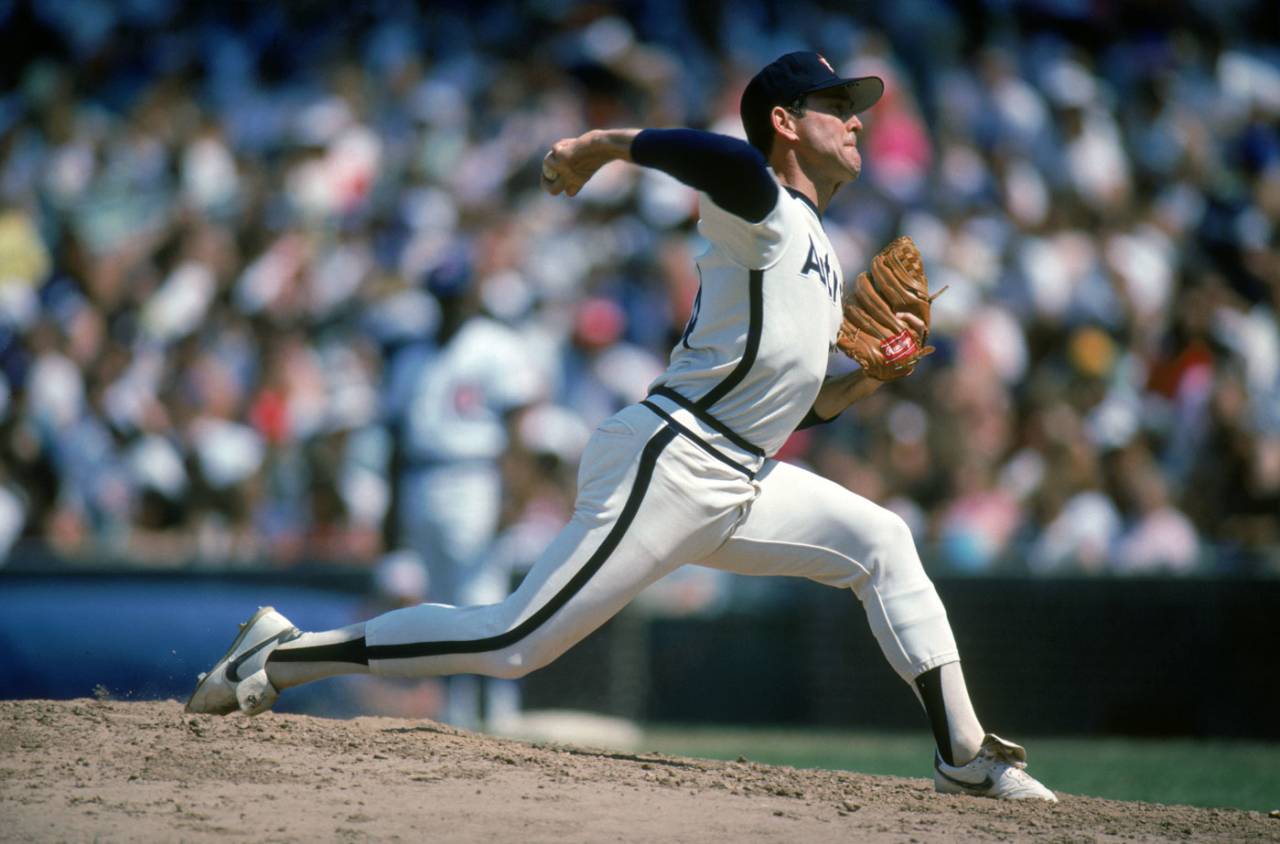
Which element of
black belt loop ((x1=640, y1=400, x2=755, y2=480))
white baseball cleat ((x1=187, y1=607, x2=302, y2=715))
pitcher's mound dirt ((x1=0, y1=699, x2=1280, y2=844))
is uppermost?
black belt loop ((x1=640, y1=400, x2=755, y2=480))

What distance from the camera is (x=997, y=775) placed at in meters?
4.99

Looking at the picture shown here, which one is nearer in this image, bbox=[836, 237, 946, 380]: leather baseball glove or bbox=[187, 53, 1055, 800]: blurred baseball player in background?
bbox=[187, 53, 1055, 800]: blurred baseball player in background

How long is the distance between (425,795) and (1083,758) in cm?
502

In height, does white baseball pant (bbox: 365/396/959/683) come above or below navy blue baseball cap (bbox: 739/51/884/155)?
below

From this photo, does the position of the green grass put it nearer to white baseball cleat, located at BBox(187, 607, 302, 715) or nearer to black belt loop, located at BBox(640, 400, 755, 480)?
black belt loop, located at BBox(640, 400, 755, 480)

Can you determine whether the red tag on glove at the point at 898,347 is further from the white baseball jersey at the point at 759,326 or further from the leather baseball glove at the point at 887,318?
the white baseball jersey at the point at 759,326

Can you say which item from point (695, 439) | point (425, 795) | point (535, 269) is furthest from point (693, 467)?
point (535, 269)

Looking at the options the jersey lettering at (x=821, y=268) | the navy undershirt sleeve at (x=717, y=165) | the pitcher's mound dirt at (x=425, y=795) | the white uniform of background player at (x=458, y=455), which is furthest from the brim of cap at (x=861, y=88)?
the white uniform of background player at (x=458, y=455)

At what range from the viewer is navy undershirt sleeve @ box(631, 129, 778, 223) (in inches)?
174

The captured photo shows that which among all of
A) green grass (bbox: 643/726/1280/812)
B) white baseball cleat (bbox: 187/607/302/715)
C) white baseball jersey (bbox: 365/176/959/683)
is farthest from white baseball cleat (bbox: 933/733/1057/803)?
white baseball cleat (bbox: 187/607/302/715)

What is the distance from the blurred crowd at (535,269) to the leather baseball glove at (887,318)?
4271 mm

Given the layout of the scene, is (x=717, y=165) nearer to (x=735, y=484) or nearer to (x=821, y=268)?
(x=821, y=268)

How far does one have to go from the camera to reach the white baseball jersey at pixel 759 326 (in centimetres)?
464

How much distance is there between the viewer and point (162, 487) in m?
10.7
